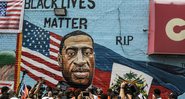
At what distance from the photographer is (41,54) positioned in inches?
707

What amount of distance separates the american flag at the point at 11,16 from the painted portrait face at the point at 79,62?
2472mm

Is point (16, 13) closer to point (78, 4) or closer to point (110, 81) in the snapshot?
point (78, 4)

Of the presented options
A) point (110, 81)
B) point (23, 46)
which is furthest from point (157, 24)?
point (23, 46)

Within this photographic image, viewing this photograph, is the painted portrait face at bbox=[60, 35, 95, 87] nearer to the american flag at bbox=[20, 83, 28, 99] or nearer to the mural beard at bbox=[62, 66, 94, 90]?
the mural beard at bbox=[62, 66, 94, 90]

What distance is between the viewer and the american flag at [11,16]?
18.3 metres

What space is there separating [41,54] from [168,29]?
17.3ft

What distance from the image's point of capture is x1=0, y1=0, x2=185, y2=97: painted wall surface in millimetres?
17016

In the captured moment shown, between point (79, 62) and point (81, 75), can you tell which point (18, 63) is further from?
point (81, 75)

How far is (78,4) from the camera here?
17969 millimetres

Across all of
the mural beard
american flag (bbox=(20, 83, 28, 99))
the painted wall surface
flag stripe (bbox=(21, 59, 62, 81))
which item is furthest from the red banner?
american flag (bbox=(20, 83, 28, 99))

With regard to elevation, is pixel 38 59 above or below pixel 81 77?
above

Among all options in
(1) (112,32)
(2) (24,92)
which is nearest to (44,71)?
Answer: (2) (24,92)

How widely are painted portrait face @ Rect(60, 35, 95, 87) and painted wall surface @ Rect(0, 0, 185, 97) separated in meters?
0.25

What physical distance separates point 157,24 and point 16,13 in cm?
599
